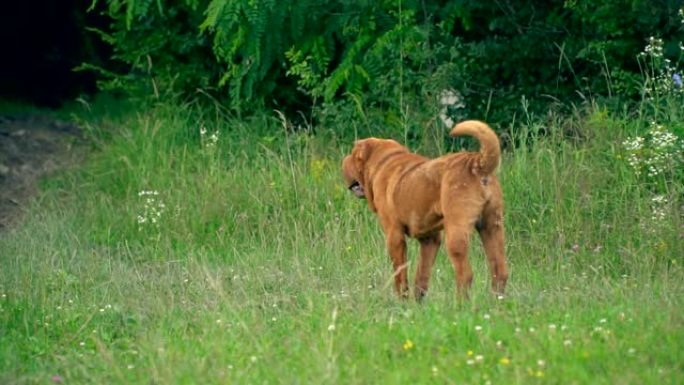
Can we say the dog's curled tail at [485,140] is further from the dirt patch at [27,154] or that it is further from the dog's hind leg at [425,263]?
the dirt patch at [27,154]

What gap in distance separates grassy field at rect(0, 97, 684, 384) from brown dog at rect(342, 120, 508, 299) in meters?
0.24

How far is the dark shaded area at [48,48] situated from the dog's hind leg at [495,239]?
11.6m

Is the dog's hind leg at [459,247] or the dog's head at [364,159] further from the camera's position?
the dog's head at [364,159]

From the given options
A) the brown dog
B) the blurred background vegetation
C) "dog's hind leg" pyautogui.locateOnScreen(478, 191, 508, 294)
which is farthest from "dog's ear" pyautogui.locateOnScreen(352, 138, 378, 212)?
the blurred background vegetation

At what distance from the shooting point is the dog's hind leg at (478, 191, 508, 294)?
22.5 ft

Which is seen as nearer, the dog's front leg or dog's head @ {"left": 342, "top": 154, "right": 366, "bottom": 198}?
the dog's front leg

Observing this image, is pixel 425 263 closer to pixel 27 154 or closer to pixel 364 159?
pixel 364 159

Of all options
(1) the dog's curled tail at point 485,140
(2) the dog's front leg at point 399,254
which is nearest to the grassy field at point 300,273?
(2) the dog's front leg at point 399,254

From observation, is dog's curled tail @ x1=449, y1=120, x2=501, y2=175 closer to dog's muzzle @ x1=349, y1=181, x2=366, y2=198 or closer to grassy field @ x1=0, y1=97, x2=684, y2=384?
grassy field @ x1=0, y1=97, x2=684, y2=384

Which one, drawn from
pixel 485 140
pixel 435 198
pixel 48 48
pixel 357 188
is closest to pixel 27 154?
pixel 48 48

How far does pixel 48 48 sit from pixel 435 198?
1215 cm

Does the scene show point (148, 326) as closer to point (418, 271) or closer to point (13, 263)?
point (418, 271)

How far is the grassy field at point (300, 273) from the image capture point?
19.1 feet

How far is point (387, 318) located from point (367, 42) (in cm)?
562
